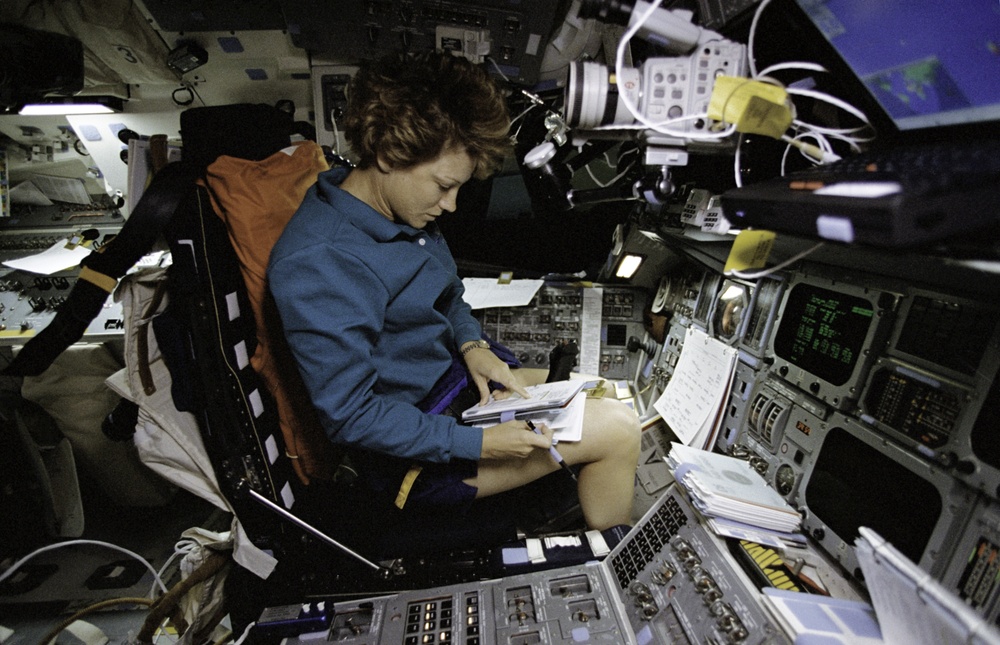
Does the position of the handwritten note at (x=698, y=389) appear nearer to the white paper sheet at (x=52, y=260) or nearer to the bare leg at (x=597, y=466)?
the bare leg at (x=597, y=466)

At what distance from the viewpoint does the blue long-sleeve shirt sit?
1078 mm

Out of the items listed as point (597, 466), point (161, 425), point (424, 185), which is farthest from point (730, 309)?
point (161, 425)

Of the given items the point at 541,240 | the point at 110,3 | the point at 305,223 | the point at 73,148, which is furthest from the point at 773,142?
the point at 73,148

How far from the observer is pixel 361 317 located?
1.13 meters

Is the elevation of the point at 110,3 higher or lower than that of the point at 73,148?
higher

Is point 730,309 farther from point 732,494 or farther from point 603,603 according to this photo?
point 603,603

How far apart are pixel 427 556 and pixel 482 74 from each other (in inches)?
62.0

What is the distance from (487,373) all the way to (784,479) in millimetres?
1058

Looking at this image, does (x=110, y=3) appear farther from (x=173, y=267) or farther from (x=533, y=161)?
(x=533, y=161)

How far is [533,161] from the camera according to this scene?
1689 millimetres

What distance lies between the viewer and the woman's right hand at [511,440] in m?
1.24

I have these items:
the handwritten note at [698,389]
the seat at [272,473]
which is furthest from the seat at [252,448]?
the handwritten note at [698,389]

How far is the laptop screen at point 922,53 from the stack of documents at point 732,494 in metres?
0.99

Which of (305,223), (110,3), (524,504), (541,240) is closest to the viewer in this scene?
(305,223)
